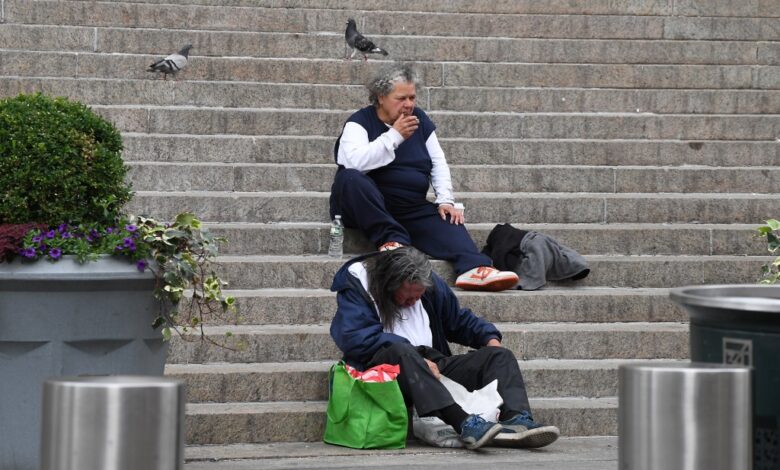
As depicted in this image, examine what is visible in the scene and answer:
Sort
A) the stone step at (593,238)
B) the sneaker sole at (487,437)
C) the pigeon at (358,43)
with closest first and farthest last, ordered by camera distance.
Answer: the sneaker sole at (487,437) < the stone step at (593,238) < the pigeon at (358,43)

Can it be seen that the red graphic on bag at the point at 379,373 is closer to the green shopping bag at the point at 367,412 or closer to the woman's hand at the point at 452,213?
the green shopping bag at the point at 367,412

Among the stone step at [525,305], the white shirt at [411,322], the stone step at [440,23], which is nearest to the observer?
the white shirt at [411,322]

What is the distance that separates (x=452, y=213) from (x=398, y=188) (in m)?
0.33

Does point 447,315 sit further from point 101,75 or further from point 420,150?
point 101,75

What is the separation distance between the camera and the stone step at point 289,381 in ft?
21.9

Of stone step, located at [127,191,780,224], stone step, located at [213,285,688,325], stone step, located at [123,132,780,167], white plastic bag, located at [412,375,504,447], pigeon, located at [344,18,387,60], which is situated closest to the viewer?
white plastic bag, located at [412,375,504,447]

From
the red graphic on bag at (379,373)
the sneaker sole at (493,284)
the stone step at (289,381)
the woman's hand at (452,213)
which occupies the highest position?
the woman's hand at (452,213)

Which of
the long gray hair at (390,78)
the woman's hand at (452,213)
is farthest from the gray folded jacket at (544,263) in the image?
the long gray hair at (390,78)

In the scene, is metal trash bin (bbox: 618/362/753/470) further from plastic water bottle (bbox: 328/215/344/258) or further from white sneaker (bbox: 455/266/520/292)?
plastic water bottle (bbox: 328/215/344/258)

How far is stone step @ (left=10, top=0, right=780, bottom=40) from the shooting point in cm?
1066

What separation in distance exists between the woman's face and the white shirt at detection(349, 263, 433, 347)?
1491 millimetres

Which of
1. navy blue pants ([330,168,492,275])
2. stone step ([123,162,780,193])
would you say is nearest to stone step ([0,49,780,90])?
stone step ([123,162,780,193])

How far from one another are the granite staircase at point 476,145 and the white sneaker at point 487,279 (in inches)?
3.4

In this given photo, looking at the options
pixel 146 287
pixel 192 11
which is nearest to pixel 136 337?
pixel 146 287
